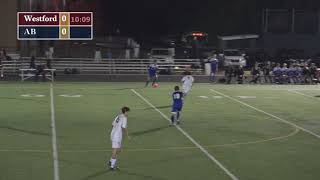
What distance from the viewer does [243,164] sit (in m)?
17.8

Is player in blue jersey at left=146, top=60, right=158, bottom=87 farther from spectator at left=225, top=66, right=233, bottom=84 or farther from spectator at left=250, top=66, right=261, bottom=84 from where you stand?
spectator at left=250, top=66, right=261, bottom=84

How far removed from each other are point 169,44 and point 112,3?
9.31m

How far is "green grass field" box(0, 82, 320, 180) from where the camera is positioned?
16828mm

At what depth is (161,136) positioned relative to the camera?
22469 millimetres

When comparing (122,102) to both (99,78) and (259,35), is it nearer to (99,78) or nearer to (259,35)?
(99,78)

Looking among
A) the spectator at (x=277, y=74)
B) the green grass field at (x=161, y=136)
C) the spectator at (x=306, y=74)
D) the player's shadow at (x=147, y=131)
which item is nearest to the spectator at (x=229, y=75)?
the spectator at (x=277, y=74)

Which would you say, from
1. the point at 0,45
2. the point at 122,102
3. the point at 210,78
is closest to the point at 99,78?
the point at 210,78

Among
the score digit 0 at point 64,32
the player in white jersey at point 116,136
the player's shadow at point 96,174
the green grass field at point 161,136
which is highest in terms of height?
the score digit 0 at point 64,32

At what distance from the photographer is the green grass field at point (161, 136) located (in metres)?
16.8
